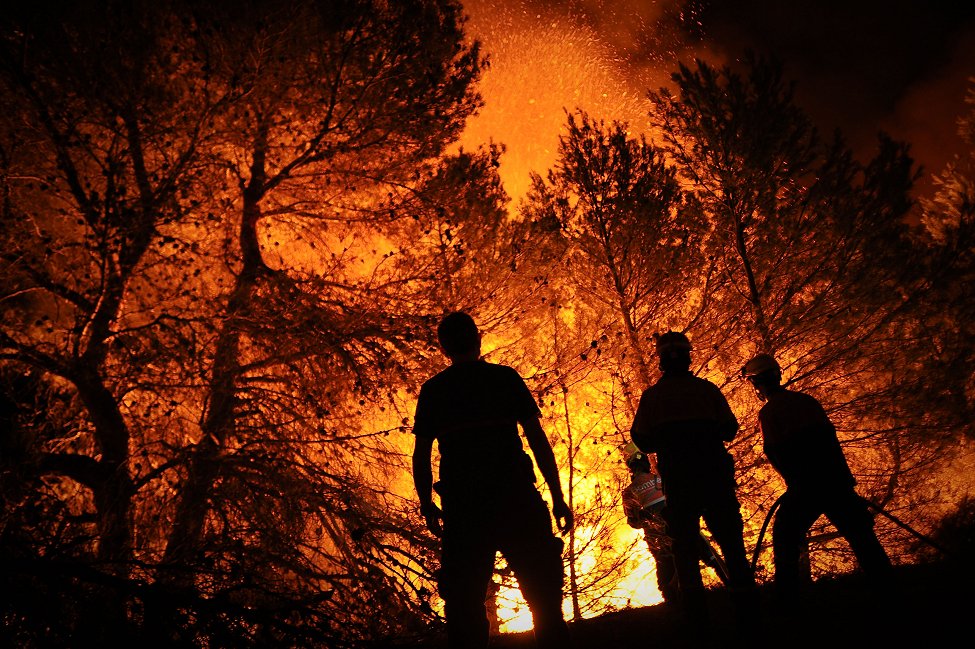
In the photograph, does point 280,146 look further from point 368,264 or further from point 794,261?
point 794,261

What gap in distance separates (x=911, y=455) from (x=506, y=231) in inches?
320

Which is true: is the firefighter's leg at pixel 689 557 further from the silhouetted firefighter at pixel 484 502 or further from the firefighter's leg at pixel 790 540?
the silhouetted firefighter at pixel 484 502

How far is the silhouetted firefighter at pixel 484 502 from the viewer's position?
2.34m

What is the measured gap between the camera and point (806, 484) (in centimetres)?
372

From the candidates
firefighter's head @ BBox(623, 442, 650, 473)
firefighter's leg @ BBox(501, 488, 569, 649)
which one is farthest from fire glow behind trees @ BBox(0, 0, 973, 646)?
firefighter's head @ BBox(623, 442, 650, 473)

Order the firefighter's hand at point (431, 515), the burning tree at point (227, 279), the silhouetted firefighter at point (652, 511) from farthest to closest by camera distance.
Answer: the silhouetted firefighter at point (652, 511) < the burning tree at point (227, 279) < the firefighter's hand at point (431, 515)

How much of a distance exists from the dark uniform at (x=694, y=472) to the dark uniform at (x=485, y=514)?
123 centimetres

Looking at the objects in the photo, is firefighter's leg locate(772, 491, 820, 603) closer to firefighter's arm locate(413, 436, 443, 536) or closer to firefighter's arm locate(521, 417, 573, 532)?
firefighter's arm locate(521, 417, 573, 532)

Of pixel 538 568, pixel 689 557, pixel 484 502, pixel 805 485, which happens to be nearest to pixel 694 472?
pixel 689 557

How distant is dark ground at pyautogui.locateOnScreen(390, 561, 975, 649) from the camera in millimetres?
2893

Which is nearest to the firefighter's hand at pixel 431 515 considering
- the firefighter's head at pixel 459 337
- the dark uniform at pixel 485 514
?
the dark uniform at pixel 485 514

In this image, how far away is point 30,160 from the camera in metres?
5.78

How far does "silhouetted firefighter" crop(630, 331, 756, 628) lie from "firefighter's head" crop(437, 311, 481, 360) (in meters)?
1.34

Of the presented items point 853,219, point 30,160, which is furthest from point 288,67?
point 853,219
